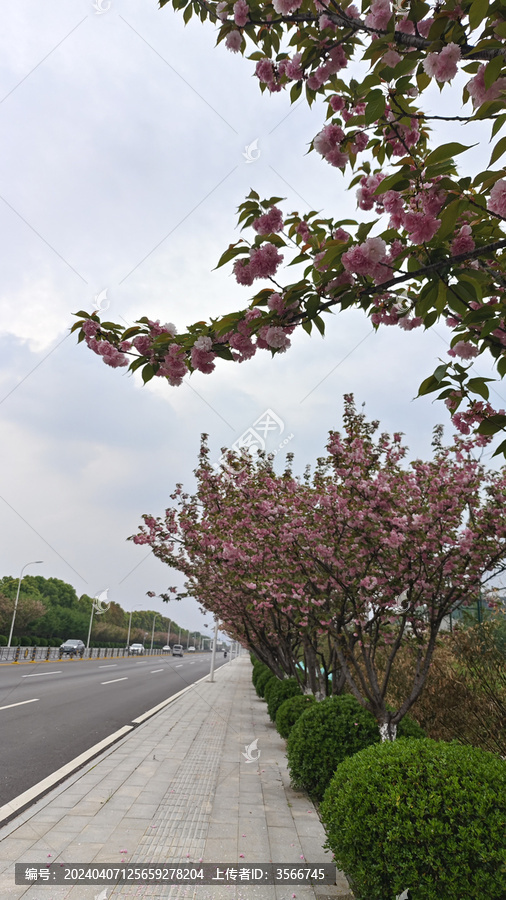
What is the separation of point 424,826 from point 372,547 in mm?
Result: 3313

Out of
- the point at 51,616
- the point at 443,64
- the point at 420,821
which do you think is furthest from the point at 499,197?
the point at 51,616

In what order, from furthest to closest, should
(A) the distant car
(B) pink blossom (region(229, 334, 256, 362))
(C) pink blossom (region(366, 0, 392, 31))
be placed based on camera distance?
(A) the distant car → (B) pink blossom (region(229, 334, 256, 362)) → (C) pink blossom (region(366, 0, 392, 31))

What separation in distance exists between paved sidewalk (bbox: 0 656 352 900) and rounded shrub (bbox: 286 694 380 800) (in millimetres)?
343

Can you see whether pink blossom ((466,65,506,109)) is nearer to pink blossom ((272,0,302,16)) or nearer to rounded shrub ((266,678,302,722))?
pink blossom ((272,0,302,16))

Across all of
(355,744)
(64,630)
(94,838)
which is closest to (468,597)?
(355,744)

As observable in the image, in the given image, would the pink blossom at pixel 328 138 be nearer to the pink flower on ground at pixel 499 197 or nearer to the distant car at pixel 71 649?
the pink flower on ground at pixel 499 197

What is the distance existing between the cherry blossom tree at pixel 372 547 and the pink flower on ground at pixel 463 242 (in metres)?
3.81

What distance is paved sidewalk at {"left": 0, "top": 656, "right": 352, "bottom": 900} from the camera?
142 inches

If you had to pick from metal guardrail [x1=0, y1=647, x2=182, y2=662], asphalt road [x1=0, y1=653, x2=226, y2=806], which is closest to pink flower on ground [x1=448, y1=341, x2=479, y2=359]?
asphalt road [x1=0, y1=653, x2=226, y2=806]

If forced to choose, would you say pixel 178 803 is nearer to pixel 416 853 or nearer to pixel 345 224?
pixel 416 853

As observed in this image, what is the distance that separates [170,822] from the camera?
4.81 metres

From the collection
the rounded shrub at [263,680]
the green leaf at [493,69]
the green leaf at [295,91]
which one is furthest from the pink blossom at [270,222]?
the rounded shrub at [263,680]

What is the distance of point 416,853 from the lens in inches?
112

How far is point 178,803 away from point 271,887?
82.5 inches
